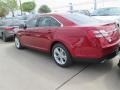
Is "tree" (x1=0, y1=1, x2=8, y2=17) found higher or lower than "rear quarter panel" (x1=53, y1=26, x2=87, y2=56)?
higher

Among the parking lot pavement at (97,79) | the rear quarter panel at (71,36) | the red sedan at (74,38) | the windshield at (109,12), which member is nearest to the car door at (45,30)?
the red sedan at (74,38)

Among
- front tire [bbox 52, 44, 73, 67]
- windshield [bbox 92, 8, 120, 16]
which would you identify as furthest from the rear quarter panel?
windshield [bbox 92, 8, 120, 16]

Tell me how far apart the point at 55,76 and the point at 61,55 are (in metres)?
0.73

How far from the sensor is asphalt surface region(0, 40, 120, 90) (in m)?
3.94

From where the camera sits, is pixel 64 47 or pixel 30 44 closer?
pixel 64 47

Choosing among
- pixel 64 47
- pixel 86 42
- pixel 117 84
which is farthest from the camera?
pixel 64 47

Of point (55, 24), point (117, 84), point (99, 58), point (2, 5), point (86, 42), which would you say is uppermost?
point (2, 5)

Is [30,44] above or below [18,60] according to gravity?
above

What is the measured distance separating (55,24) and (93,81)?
6.35 feet

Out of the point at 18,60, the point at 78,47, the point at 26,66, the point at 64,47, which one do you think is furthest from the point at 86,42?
the point at 18,60

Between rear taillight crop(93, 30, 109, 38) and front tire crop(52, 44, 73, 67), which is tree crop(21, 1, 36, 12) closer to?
front tire crop(52, 44, 73, 67)

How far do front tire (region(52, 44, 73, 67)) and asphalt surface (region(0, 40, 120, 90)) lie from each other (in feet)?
0.48

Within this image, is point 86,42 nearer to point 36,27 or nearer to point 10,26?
point 36,27

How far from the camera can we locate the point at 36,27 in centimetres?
592
